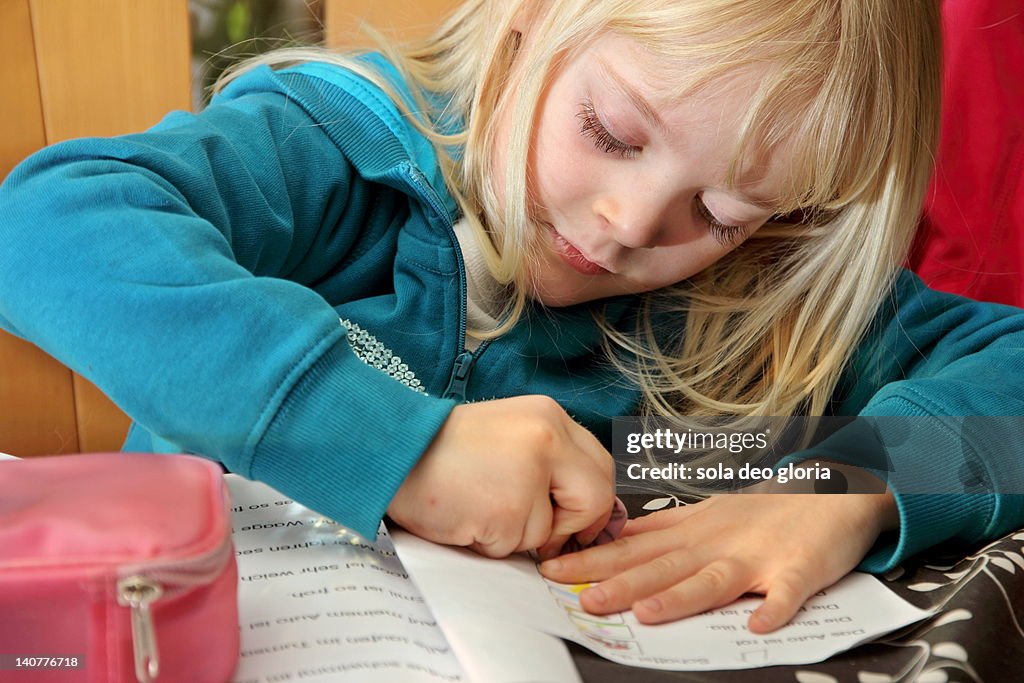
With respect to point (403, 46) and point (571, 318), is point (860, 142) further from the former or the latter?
point (403, 46)

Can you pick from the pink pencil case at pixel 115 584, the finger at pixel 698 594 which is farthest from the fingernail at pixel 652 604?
the pink pencil case at pixel 115 584

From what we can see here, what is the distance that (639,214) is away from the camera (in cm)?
68

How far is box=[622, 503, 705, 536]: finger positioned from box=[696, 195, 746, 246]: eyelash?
0.21 metres

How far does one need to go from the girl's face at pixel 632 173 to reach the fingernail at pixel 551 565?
254 mm

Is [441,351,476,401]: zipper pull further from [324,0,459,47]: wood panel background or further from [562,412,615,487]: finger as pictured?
[324,0,459,47]: wood panel background

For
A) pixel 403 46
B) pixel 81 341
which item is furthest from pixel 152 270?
pixel 403 46

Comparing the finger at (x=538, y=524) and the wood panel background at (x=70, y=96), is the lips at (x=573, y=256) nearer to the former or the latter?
the finger at (x=538, y=524)

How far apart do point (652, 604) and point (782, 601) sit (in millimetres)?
79

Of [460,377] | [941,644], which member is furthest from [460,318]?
[941,644]

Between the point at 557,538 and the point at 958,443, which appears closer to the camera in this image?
the point at 557,538

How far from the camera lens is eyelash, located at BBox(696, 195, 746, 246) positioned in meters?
0.71

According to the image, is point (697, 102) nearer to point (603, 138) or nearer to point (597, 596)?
point (603, 138)

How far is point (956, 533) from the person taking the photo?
65 cm

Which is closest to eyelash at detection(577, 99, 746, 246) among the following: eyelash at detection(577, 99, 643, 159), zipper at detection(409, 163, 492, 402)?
eyelash at detection(577, 99, 643, 159)
